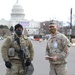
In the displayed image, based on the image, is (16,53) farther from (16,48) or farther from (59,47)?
(59,47)

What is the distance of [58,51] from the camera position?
25.7 ft

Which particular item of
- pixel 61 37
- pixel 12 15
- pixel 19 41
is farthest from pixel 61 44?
pixel 12 15

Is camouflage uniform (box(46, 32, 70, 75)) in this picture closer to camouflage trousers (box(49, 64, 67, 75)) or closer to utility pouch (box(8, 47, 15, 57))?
camouflage trousers (box(49, 64, 67, 75))

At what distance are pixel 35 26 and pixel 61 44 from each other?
182804mm

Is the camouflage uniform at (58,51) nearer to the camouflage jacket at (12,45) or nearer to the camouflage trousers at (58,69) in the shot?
the camouflage trousers at (58,69)

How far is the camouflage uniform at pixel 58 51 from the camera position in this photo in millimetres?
7836

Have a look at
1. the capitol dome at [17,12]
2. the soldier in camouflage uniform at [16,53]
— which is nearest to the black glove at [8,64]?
the soldier in camouflage uniform at [16,53]

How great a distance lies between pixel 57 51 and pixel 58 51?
0.07 feet

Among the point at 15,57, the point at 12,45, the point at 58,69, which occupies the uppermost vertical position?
the point at 12,45

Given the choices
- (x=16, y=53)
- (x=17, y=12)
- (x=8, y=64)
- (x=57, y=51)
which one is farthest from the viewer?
(x=17, y=12)

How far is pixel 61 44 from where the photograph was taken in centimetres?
791

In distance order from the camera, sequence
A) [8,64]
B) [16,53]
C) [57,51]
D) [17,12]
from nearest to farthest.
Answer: [8,64] → [16,53] → [57,51] → [17,12]

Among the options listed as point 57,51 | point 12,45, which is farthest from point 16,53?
point 57,51

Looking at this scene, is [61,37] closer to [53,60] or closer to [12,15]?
[53,60]
